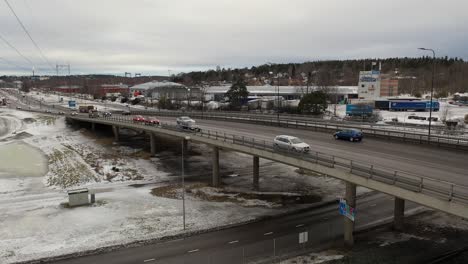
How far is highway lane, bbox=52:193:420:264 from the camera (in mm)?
24469

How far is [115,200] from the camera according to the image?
3784cm

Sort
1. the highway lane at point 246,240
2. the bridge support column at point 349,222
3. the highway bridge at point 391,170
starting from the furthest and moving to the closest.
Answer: the bridge support column at point 349,222 < the highway lane at point 246,240 < the highway bridge at point 391,170

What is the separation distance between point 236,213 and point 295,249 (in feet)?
28.4

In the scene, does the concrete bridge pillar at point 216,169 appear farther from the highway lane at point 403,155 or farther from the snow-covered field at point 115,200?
the highway lane at point 403,155

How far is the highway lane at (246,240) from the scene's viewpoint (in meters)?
24.5

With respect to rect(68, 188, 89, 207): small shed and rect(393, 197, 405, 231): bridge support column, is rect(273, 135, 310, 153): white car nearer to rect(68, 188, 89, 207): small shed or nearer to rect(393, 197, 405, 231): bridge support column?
rect(393, 197, 405, 231): bridge support column

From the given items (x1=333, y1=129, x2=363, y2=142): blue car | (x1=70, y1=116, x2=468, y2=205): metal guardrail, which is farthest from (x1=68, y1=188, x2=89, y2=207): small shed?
(x1=333, y1=129, x2=363, y2=142): blue car

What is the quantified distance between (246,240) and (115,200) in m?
16.8

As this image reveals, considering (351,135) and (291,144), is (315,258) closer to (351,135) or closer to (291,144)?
(291,144)

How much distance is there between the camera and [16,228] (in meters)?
30.2

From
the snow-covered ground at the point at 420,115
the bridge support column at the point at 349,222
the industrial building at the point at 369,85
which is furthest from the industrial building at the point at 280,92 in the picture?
the bridge support column at the point at 349,222

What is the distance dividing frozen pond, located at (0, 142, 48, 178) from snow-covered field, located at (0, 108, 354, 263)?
0.91 metres

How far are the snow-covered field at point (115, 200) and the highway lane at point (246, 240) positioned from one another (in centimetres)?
171

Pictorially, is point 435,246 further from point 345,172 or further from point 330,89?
point 330,89
